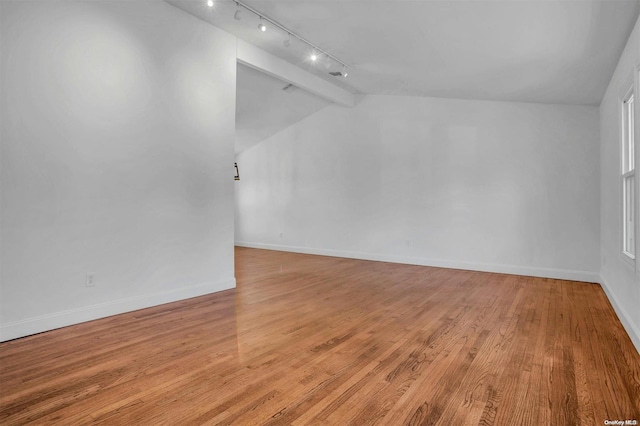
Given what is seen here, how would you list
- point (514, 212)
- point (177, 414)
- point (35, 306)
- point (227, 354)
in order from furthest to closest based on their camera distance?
point (514, 212)
point (35, 306)
point (227, 354)
point (177, 414)

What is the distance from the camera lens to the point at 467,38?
3.87 meters

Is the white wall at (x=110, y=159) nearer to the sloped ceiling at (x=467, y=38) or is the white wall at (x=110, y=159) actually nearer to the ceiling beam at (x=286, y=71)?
the ceiling beam at (x=286, y=71)

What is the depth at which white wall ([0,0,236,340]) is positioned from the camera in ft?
9.59

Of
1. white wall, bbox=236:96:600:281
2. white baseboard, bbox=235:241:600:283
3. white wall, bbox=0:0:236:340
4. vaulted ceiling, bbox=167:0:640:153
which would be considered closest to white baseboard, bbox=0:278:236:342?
white wall, bbox=0:0:236:340

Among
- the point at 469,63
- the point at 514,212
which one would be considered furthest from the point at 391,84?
the point at 514,212

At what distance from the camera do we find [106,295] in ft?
11.3

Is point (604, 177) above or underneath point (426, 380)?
above

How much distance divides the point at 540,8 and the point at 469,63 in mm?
1526

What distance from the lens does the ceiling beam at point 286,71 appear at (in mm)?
4875

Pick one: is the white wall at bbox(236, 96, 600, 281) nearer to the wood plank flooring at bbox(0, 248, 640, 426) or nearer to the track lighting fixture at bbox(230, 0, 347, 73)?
the wood plank flooring at bbox(0, 248, 640, 426)

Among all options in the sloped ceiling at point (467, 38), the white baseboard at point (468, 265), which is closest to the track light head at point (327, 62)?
the sloped ceiling at point (467, 38)

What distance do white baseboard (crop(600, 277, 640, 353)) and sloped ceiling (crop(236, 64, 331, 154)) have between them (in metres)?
5.42

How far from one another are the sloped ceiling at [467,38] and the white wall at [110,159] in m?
0.77

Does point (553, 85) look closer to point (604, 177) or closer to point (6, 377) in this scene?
point (604, 177)
